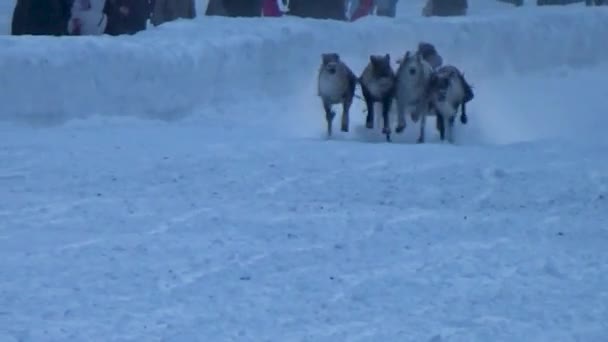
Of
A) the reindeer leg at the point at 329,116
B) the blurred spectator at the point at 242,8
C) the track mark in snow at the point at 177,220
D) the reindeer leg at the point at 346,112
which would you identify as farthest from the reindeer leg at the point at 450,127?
the blurred spectator at the point at 242,8

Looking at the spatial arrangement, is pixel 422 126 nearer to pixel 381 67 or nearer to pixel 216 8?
pixel 381 67

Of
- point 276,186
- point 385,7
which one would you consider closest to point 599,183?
point 276,186

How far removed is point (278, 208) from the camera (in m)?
10.8

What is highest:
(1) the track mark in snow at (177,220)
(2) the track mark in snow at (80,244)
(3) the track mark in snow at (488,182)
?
(2) the track mark in snow at (80,244)

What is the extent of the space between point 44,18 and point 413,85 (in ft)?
15.8

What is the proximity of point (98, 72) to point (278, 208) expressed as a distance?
5.59m

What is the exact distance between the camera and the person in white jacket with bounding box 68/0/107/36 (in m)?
18.4

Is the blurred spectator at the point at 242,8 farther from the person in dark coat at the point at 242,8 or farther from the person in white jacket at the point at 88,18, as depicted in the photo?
the person in white jacket at the point at 88,18

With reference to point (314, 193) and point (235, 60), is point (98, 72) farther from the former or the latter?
point (314, 193)

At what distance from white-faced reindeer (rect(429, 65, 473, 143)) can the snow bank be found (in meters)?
2.54

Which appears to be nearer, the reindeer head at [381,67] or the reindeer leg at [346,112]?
the reindeer head at [381,67]

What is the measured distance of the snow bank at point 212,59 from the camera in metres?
15.5

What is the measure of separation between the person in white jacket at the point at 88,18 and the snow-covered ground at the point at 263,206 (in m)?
0.75

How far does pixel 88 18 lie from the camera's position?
18.5 meters
